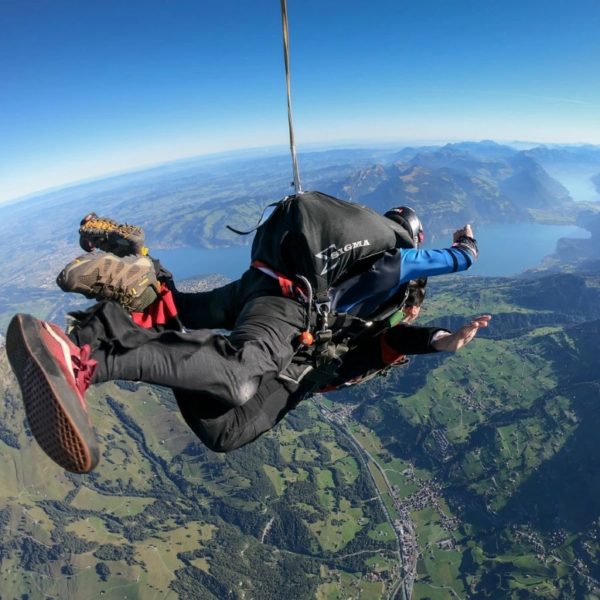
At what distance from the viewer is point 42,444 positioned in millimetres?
2506

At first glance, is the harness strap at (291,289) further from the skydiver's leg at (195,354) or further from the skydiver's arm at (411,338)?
the skydiver's arm at (411,338)

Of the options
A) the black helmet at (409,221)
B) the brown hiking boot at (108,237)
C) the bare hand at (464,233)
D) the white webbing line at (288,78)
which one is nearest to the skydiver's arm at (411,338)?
the black helmet at (409,221)

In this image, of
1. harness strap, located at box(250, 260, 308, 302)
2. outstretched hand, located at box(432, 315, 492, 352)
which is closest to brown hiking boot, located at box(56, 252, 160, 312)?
harness strap, located at box(250, 260, 308, 302)

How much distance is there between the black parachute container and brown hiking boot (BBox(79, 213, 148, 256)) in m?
1.35

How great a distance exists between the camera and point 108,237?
425 cm

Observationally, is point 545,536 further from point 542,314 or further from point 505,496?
point 542,314

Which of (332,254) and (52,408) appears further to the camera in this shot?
(332,254)

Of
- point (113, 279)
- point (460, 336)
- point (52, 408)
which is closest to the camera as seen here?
point (52, 408)

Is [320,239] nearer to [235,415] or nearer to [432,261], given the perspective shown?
[432,261]

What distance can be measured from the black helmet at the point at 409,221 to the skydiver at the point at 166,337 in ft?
0.04

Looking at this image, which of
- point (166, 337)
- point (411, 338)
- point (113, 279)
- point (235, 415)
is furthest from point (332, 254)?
point (235, 415)

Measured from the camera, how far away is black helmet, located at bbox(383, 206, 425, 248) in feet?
14.6

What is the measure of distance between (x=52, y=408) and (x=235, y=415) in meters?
2.23

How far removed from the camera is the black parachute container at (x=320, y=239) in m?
3.58
